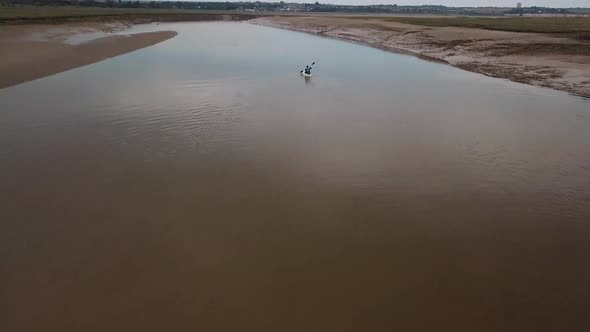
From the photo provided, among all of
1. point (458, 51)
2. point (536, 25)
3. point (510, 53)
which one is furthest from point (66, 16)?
point (536, 25)

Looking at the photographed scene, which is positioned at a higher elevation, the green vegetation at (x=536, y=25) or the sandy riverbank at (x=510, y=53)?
the green vegetation at (x=536, y=25)

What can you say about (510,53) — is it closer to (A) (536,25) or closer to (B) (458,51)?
(B) (458,51)

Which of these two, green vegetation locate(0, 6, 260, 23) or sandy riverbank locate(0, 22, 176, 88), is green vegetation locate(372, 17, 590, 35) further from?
green vegetation locate(0, 6, 260, 23)

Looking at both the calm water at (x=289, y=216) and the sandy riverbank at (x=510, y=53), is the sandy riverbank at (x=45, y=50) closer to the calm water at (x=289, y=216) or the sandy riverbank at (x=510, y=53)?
the calm water at (x=289, y=216)

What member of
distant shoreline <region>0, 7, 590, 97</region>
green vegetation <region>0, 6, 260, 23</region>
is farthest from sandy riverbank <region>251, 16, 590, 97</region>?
green vegetation <region>0, 6, 260, 23</region>

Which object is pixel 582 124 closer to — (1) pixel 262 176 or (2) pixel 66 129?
(1) pixel 262 176

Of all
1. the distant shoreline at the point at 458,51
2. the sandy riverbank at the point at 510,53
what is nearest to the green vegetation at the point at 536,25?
the distant shoreline at the point at 458,51
